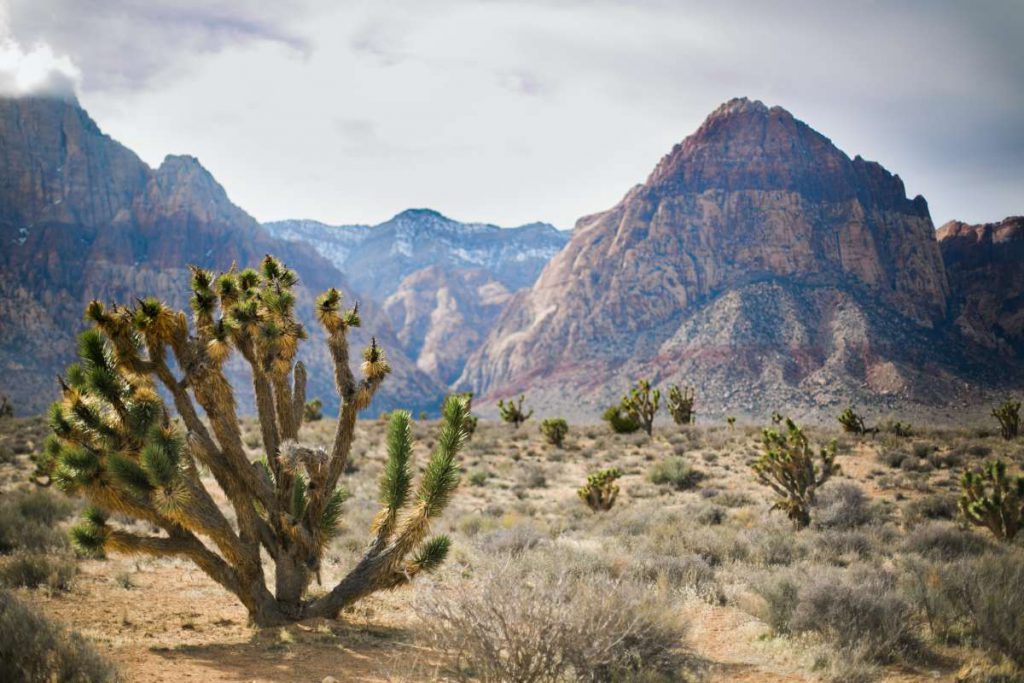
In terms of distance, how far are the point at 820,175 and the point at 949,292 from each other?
2758cm

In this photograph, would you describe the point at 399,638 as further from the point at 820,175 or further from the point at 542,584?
the point at 820,175

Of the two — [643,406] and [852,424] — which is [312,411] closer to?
[643,406]

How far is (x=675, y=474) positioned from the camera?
18.8m

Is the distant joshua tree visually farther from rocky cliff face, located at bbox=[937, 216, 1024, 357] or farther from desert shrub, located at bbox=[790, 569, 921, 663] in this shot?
rocky cliff face, located at bbox=[937, 216, 1024, 357]

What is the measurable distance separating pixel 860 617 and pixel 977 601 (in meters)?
1.41

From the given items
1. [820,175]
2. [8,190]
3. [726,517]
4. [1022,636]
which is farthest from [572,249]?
[1022,636]

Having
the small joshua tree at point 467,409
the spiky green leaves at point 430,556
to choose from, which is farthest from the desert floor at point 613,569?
the small joshua tree at point 467,409

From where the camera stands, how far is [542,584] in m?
5.01

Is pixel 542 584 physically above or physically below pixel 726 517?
above

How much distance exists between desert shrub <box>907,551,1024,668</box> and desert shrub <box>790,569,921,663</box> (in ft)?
1.07

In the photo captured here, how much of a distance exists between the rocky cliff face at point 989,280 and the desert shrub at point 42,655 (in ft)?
319

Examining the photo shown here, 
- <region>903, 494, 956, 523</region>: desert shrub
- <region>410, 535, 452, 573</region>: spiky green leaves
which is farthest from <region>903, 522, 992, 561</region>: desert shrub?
<region>410, 535, 452, 573</region>: spiky green leaves

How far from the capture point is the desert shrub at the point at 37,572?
8211 millimetres

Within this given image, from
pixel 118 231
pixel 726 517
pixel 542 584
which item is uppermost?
pixel 118 231
